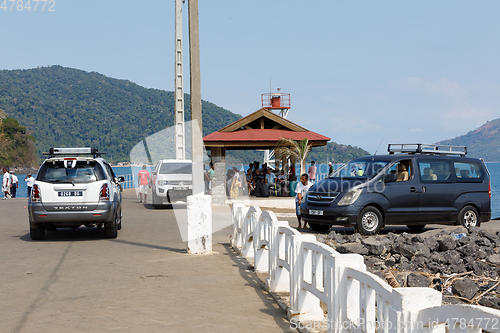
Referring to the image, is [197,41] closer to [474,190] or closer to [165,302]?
[165,302]

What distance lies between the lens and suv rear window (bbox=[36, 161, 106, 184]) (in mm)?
11096

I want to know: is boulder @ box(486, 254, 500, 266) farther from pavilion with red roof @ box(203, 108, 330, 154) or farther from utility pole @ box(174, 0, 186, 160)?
utility pole @ box(174, 0, 186, 160)

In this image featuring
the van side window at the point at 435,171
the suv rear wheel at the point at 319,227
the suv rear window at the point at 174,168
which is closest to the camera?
the van side window at the point at 435,171

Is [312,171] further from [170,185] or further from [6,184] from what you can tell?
[6,184]

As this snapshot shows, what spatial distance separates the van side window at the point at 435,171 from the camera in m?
12.9

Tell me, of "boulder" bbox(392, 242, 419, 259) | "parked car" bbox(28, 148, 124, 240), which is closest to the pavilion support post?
"parked car" bbox(28, 148, 124, 240)

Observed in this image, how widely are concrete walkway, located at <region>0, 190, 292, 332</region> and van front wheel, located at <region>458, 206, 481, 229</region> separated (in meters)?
6.72

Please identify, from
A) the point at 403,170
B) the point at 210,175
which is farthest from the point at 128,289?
the point at 210,175

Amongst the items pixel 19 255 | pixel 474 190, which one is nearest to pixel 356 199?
pixel 474 190

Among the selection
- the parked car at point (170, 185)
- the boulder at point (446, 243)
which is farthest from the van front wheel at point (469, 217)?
the parked car at point (170, 185)

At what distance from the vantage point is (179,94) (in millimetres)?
26281

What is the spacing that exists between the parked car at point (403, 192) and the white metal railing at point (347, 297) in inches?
201

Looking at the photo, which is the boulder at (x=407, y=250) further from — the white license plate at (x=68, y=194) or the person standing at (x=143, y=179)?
the person standing at (x=143, y=179)

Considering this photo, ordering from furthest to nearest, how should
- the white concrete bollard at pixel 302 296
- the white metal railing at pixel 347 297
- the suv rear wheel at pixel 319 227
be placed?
the suv rear wheel at pixel 319 227, the white concrete bollard at pixel 302 296, the white metal railing at pixel 347 297
